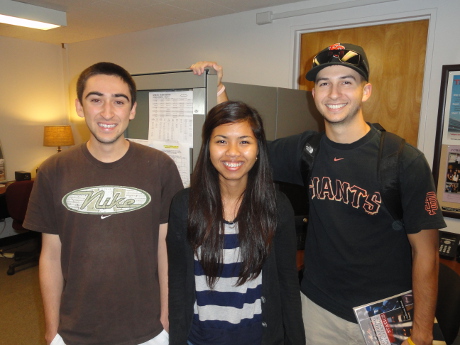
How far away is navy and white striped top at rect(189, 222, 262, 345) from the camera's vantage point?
116cm

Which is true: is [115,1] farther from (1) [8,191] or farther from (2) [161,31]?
(1) [8,191]

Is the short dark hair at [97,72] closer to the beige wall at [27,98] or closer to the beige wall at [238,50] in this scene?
the beige wall at [238,50]

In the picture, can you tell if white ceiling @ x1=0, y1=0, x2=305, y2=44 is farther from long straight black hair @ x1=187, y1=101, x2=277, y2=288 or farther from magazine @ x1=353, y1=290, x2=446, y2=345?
magazine @ x1=353, y1=290, x2=446, y2=345

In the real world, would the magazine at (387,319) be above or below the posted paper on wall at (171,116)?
below

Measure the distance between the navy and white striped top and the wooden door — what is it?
2.15 m

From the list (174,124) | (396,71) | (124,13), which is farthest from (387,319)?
(124,13)

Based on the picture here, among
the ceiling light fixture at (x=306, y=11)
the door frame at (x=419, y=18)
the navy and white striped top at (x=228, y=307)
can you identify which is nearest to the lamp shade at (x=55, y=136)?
the ceiling light fixture at (x=306, y=11)

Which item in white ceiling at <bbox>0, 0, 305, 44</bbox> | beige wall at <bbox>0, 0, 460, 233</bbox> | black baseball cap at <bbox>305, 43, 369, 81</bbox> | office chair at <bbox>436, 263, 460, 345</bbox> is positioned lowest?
office chair at <bbox>436, 263, 460, 345</bbox>

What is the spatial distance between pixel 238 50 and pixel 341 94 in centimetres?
247

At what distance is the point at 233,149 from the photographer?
115cm

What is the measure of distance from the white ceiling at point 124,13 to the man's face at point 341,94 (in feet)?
6.84

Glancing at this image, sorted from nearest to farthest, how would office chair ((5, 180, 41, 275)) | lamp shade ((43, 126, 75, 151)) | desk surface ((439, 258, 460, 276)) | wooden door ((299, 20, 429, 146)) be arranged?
desk surface ((439, 258, 460, 276)), wooden door ((299, 20, 429, 146)), office chair ((5, 180, 41, 275)), lamp shade ((43, 126, 75, 151))

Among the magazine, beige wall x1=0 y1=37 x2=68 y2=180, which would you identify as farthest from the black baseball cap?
beige wall x1=0 y1=37 x2=68 y2=180

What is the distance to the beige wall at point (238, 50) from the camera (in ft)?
8.06
